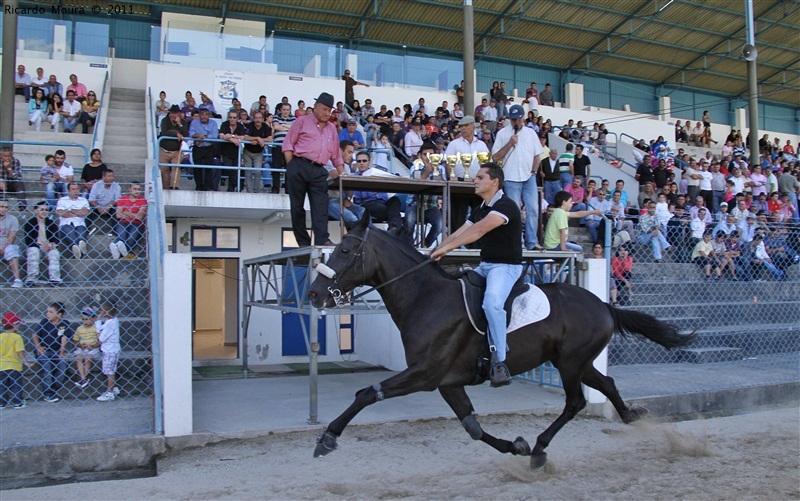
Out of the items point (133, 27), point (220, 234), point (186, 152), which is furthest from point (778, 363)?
point (133, 27)

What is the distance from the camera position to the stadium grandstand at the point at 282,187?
929 cm

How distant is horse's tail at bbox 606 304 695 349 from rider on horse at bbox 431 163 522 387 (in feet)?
5.30

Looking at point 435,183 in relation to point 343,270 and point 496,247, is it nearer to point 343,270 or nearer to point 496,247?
point 496,247

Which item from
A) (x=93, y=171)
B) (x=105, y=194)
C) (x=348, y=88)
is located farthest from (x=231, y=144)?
(x=348, y=88)

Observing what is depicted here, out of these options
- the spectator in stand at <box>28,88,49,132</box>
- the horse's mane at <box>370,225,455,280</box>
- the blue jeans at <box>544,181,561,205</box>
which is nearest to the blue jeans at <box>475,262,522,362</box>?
the horse's mane at <box>370,225,455,280</box>

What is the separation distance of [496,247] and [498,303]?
636 millimetres

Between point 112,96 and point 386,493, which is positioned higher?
point 112,96

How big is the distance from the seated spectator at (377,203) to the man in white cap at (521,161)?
5.10 ft

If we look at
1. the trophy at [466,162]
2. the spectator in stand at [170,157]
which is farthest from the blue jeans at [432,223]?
the spectator in stand at [170,157]

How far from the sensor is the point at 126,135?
1592 centimetres

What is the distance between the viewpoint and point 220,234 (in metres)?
15.4

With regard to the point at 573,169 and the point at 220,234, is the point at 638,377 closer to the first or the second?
the point at 573,169

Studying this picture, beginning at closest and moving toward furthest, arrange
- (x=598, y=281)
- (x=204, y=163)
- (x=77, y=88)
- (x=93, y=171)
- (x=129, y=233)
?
(x=598, y=281) < (x=129, y=233) < (x=93, y=171) < (x=204, y=163) < (x=77, y=88)

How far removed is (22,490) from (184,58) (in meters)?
14.9
